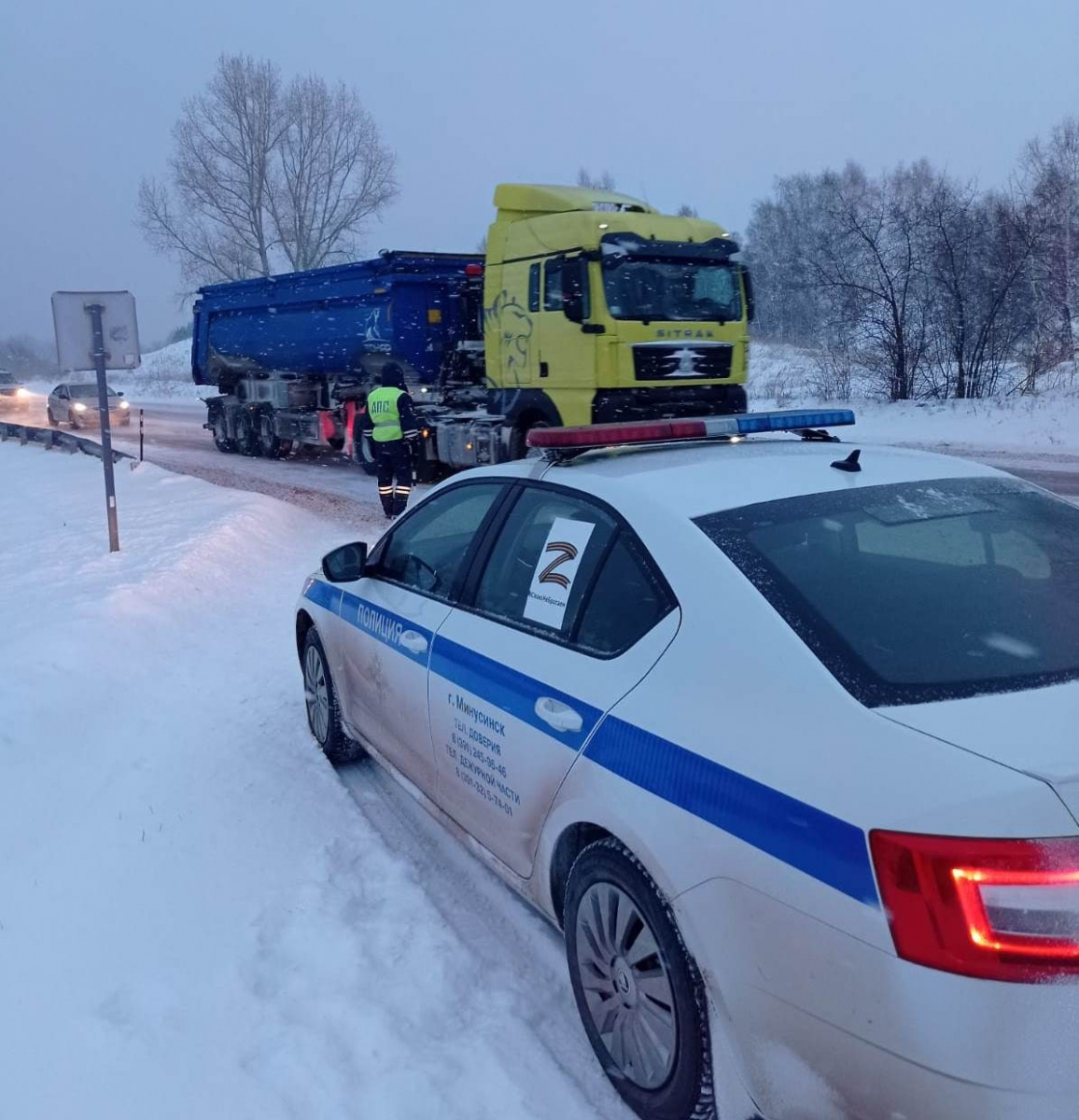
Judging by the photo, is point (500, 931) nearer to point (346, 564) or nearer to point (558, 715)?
point (558, 715)

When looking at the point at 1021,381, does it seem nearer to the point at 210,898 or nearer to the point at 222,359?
the point at 222,359

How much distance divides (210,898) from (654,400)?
27.5 feet

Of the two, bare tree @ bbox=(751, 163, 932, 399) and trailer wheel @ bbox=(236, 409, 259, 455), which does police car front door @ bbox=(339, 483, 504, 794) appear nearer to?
trailer wheel @ bbox=(236, 409, 259, 455)

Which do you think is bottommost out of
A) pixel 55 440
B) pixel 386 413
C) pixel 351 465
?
pixel 351 465

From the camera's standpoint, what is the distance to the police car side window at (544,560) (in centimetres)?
301

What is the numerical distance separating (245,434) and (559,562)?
18188mm

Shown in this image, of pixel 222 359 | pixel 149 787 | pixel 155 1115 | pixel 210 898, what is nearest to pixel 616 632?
pixel 155 1115

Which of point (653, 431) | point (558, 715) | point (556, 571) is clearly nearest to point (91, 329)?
point (653, 431)

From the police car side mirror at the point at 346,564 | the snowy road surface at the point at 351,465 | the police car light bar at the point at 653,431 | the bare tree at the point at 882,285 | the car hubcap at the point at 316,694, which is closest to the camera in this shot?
the police car light bar at the point at 653,431

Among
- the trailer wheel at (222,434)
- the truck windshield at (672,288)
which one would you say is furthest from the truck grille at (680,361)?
the trailer wheel at (222,434)

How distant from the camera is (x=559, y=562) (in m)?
3.14

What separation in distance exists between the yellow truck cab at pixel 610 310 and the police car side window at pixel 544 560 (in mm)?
7634

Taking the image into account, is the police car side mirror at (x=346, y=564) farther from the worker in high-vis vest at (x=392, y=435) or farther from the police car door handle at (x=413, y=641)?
the worker in high-vis vest at (x=392, y=435)

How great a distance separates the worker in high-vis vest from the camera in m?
11.1
